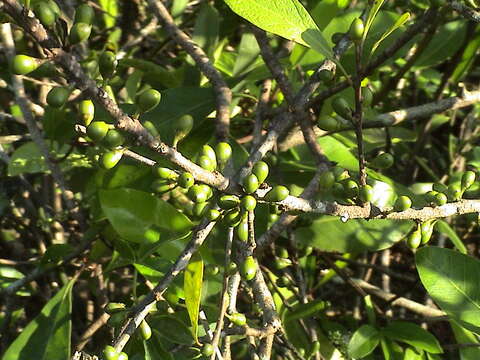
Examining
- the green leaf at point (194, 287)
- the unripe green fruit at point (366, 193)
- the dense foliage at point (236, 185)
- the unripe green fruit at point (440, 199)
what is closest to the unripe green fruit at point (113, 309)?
the dense foliage at point (236, 185)

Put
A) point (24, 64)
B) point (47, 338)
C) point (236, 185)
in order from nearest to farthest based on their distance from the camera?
point (24, 64) < point (236, 185) < point (47, 338)

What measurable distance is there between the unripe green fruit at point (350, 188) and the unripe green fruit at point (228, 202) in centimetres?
21

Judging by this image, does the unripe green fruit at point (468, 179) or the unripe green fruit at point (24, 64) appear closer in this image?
the unripe green fruit at point (24, 64)

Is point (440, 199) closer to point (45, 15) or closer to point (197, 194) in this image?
point (197, 194)

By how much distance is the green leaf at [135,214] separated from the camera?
1.23 meters

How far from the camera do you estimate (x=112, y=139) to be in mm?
770

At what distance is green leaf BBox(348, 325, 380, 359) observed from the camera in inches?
55.0

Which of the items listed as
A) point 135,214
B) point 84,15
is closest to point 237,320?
point 135,214

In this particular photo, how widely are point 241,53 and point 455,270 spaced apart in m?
0.79

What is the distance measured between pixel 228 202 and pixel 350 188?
224 mm

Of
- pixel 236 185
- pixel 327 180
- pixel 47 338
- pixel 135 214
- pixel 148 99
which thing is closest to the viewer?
pixel 148 99

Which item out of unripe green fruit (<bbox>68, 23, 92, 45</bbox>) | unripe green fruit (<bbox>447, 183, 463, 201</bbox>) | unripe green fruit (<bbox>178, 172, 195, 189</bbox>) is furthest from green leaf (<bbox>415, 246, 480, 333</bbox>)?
unripe green fruit (<bbox>68, 23, 92, 45</bbox>)

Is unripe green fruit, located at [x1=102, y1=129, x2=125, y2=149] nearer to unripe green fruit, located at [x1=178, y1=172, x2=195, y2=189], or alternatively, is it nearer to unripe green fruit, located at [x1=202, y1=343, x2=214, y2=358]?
unripe green fruit, located at [x1=178, y1=172, x2=195, y2=189]

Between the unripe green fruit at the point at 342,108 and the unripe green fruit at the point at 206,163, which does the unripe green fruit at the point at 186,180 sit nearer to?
the unripe green fruit at the point at 206,163
